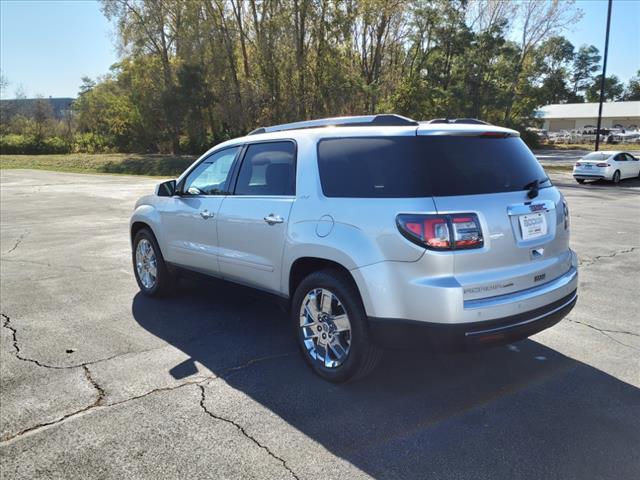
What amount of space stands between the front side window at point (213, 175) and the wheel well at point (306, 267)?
120cm

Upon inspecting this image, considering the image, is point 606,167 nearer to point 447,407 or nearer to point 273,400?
point 447,407

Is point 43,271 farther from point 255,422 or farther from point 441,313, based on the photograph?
point 441,313

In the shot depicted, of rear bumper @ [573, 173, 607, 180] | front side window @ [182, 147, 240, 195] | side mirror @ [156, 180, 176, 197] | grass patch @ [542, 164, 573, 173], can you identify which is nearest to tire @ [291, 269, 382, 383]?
front side window @ [182, 147, 240, 195]

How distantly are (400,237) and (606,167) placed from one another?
22688 millimetres

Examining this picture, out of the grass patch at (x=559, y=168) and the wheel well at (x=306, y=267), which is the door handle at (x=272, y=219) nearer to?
the wheel well at (x=306, y=267)

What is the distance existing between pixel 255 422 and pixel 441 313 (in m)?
1.36

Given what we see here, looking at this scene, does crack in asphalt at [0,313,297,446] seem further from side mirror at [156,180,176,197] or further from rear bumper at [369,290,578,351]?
side mirror at [156,180,176,197]

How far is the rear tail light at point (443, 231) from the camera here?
311 cm

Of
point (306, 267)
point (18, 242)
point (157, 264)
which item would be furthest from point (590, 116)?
point (306, 267)

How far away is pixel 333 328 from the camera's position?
374 cm

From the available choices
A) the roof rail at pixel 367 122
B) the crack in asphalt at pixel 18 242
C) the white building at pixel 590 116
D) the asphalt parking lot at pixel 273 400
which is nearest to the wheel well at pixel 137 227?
the asphalt parking lot at pixel 273 400

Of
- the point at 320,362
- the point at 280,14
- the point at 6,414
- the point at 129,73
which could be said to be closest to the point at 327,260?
the point at 320,362

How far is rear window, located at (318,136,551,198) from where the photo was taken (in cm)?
327

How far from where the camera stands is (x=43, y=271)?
24.3 feet
